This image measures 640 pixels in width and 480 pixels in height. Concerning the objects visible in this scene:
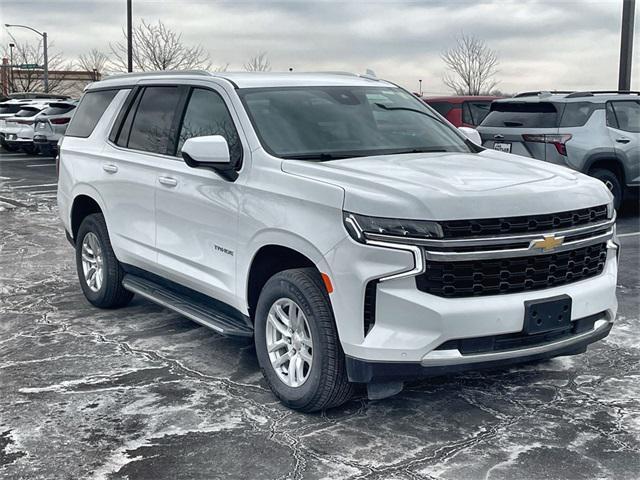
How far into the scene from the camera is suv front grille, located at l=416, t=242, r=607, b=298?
404cm

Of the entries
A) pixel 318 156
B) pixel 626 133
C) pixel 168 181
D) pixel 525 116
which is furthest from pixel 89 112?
pixel 626 133

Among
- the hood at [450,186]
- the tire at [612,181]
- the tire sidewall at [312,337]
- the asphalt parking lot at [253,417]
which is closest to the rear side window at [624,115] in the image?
the tire at [612,181]

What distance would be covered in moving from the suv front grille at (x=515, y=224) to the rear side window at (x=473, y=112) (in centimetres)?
1000

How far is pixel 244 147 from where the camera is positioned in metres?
5.04

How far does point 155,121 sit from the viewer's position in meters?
6.14

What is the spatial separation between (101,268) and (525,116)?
22.5 ft

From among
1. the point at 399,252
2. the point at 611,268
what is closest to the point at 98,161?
A: the point at 399,252

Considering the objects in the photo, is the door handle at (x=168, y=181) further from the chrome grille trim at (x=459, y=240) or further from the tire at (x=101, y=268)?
the chrome grille trim at (x=459, y=240)

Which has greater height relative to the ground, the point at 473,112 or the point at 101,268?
the point at 473,112

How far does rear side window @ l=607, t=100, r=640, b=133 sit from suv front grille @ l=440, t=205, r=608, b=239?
25.6 ft

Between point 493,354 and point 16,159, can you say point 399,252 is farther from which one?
point 16,159

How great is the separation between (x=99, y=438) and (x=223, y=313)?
1.28m

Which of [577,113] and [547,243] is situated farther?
[577,113]

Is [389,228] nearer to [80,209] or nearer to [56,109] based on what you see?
[80,209]
